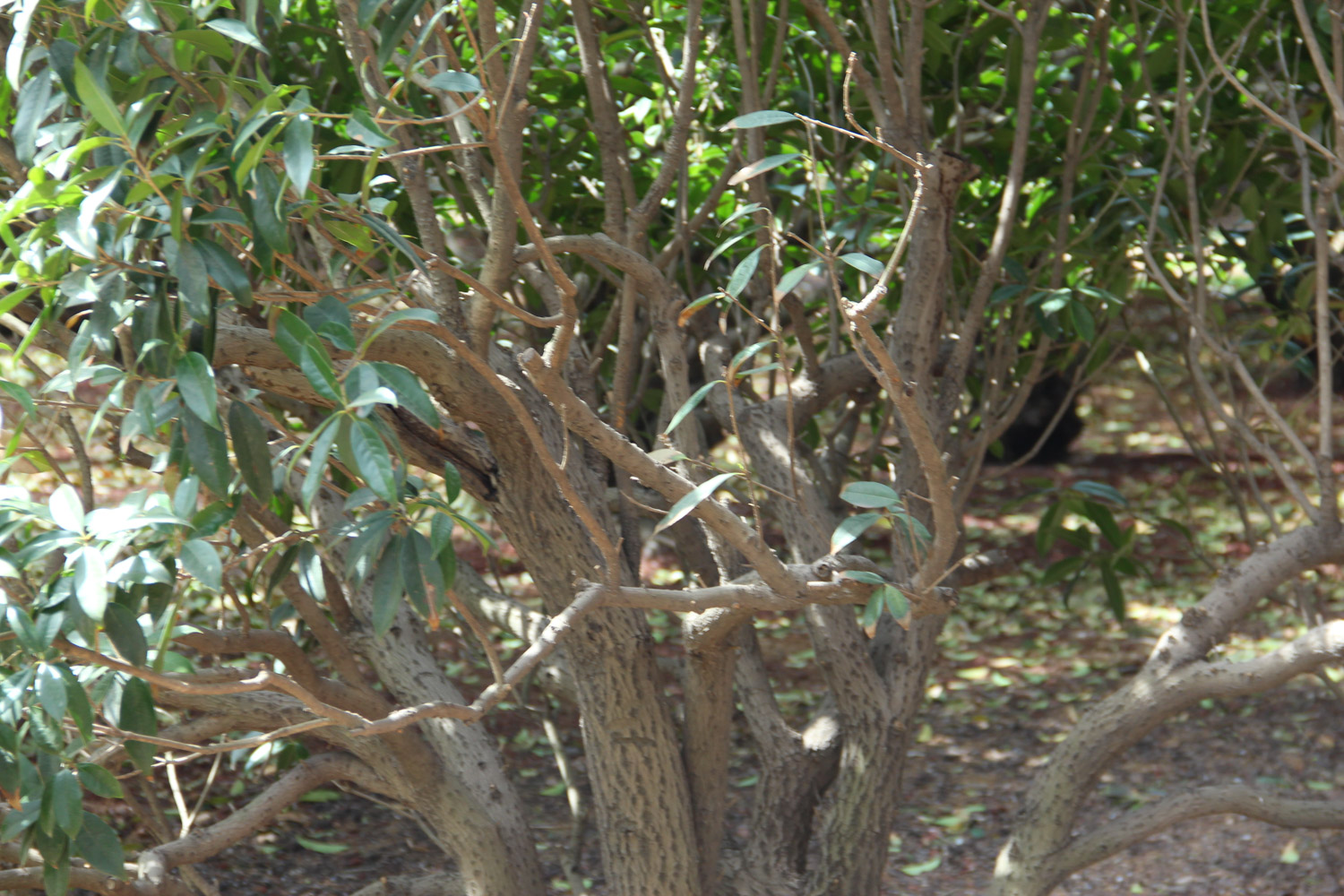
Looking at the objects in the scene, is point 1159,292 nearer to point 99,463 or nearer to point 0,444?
point 0,444

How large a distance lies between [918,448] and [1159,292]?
2.29 m

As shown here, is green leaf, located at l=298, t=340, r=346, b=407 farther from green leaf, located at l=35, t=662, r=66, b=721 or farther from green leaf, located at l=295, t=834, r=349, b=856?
green leaf, located at l=295, t=834, r=349, b=856

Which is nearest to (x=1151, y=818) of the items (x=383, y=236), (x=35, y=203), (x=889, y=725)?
(x=889, y=725)

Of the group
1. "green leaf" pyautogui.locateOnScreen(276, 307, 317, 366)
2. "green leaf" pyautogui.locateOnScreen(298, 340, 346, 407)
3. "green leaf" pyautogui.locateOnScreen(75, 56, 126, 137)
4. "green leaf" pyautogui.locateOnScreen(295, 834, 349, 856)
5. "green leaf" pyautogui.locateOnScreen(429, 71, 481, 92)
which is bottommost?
"green leaf" pyautogui.locateOnScreen(295, 834, 349, 856)

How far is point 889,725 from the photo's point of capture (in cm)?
233

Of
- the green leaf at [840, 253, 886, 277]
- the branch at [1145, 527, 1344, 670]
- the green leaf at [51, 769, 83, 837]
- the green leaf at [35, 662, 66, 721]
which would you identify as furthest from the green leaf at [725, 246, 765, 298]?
the branch at [1145, 527, 1344, 670]

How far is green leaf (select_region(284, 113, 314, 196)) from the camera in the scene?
98 centimetres

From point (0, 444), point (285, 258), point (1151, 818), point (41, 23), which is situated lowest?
point (1151, 818)

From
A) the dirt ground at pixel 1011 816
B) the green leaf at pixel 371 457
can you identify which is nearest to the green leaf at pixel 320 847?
the dirt ground at pixel 1011 816

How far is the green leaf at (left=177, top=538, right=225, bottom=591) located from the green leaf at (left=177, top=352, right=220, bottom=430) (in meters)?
0.17

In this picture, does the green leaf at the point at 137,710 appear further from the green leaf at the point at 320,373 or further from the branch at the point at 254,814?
the branch at the point at 254,814

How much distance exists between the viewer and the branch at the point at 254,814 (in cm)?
208

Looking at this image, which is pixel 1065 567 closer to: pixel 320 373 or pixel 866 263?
pixel 866 263

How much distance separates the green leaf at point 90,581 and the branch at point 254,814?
3.82 ft
